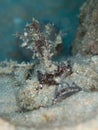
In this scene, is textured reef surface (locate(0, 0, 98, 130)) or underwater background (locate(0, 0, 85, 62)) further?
underwater background (locate(0, 0, 85, 62))

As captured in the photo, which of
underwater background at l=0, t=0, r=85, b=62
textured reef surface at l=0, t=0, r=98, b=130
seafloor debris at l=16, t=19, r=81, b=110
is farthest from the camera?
underwater background at l=0, t=0, r=85, b=62

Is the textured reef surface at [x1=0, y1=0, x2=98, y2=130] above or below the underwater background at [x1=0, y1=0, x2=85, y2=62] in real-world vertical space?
below

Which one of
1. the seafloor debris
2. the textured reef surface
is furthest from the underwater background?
the seafloor debris

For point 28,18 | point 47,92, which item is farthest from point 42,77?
point 28,18

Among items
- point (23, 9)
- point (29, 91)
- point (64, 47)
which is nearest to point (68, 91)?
point (29, 91)

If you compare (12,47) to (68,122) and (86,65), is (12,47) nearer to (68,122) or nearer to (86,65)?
(86,65)

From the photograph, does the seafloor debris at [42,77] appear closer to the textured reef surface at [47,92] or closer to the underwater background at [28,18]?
the textured reef surface at [47,92]

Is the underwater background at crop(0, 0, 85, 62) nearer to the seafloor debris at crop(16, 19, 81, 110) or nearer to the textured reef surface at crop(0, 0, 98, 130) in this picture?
the textured reef surface at crop(0, 0, 98, 130)
